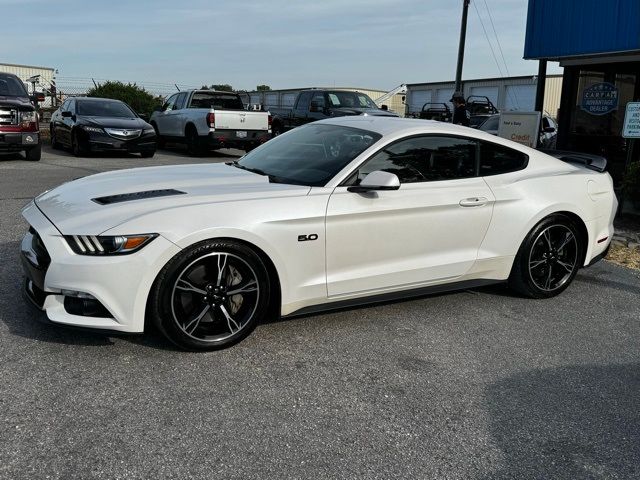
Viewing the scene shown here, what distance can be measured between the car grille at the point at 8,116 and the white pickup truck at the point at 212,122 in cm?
486

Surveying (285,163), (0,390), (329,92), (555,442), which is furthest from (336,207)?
(329,92)

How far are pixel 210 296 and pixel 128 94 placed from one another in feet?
92.1

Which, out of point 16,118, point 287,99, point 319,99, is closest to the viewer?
point 16,118

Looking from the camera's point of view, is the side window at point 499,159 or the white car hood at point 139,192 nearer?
the white car hood at point 139,192

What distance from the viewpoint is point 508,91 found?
116 ft

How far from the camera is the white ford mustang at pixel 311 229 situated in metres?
3.43

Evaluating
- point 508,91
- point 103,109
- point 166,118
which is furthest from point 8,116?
point 508,91

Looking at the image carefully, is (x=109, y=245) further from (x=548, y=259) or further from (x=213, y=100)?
(x=213, y=100)

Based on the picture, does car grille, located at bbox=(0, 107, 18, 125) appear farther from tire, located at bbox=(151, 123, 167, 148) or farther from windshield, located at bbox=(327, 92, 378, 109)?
windshield, located at bbox=(327, 92, 378, 109)

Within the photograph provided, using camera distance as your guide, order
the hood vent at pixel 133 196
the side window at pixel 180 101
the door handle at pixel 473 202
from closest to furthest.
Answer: the hood vent at pixel 133 196 < the door handle at pixel 473 202 < the side window at pixel 180 101

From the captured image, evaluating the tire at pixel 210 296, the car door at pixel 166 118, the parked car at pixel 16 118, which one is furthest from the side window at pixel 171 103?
the tire at pixel 210 296

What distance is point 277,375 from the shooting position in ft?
11.4

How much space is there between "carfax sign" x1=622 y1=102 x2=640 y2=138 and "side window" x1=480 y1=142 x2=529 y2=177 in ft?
12.8

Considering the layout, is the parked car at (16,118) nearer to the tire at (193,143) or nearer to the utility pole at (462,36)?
the tire at (193,143)
